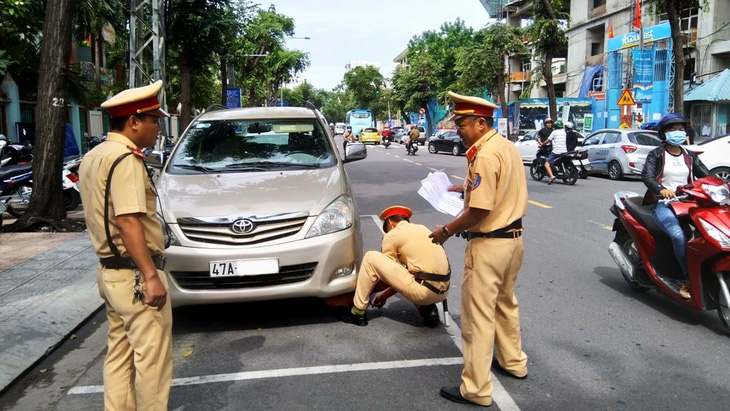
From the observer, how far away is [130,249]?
2.52m

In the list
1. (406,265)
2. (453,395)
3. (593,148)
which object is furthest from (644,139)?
(453,395)

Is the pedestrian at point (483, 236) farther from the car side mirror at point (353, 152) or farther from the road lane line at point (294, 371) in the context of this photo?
the car side mirror at point (353, 152)

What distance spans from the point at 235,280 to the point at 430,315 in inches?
59.1

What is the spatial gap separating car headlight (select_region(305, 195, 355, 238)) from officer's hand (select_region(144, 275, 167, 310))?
1.90m

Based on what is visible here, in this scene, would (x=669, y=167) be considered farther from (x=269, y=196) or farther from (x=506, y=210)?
(x=269, y=196)

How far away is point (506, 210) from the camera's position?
328 centimetres

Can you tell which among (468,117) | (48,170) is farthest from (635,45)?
(468,117)

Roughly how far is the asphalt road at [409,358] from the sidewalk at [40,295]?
0.16m

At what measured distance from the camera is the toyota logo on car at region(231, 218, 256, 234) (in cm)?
432

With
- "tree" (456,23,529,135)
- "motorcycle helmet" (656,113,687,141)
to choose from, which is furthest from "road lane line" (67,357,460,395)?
"tree" (456,23,529,135)

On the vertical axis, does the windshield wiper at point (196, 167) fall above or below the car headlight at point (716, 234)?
above

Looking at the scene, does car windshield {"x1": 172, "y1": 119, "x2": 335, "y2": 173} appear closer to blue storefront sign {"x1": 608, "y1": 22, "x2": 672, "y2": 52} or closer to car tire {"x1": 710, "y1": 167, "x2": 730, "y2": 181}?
car tire {"x1": 710, "y1": 167, "x2": 730, "y2": 181}

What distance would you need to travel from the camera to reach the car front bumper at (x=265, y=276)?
4309mm

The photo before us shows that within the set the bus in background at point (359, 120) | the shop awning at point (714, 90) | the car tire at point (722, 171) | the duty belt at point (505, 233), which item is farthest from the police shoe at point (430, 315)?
the bus in background at point (359, 120)
